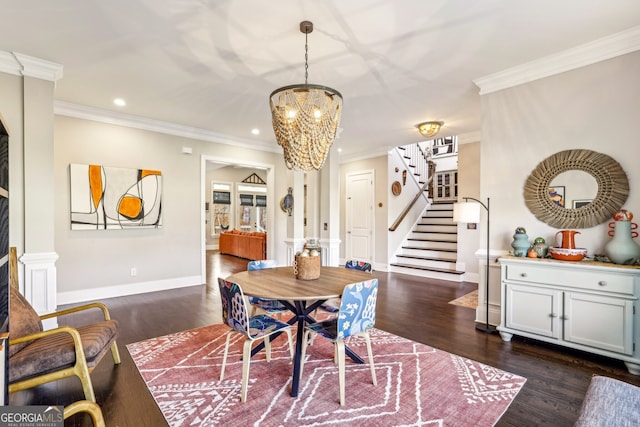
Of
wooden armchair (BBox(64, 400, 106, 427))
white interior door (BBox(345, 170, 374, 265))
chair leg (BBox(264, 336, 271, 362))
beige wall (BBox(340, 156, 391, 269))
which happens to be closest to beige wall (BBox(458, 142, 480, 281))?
beige wall (BBox(340, 156, 391, 269))

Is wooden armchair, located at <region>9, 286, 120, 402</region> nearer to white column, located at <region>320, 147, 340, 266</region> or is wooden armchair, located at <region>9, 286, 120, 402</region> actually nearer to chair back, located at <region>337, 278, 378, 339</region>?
chair back, located at <region>337, 278, 378, 339</region>

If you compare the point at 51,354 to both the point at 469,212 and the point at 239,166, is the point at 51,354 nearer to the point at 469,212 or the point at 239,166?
the point at 469,212

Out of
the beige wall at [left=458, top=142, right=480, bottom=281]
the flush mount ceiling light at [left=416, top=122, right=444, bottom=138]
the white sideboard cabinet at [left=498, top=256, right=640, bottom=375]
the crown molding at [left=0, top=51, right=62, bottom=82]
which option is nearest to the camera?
the white sideboard cabinet at [left=498, top=256, right=640, bottom=375]

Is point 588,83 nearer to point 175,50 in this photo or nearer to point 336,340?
point 336,340

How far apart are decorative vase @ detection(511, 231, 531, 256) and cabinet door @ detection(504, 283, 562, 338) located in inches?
13.4

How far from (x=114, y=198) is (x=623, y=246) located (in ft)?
19.7

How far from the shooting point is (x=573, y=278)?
2688mm

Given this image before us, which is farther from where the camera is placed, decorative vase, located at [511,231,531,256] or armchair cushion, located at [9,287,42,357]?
decorative vase, located at [511,231,531,256]

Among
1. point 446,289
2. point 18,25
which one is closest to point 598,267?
point 446,289

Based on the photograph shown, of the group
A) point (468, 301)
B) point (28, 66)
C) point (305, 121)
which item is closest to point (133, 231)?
point (28, 66)

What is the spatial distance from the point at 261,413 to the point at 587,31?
12.8 feet

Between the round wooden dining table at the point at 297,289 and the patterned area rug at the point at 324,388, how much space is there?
8.2 inches

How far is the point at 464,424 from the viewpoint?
6.01ft

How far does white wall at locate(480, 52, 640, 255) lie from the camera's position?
2.71 metres
